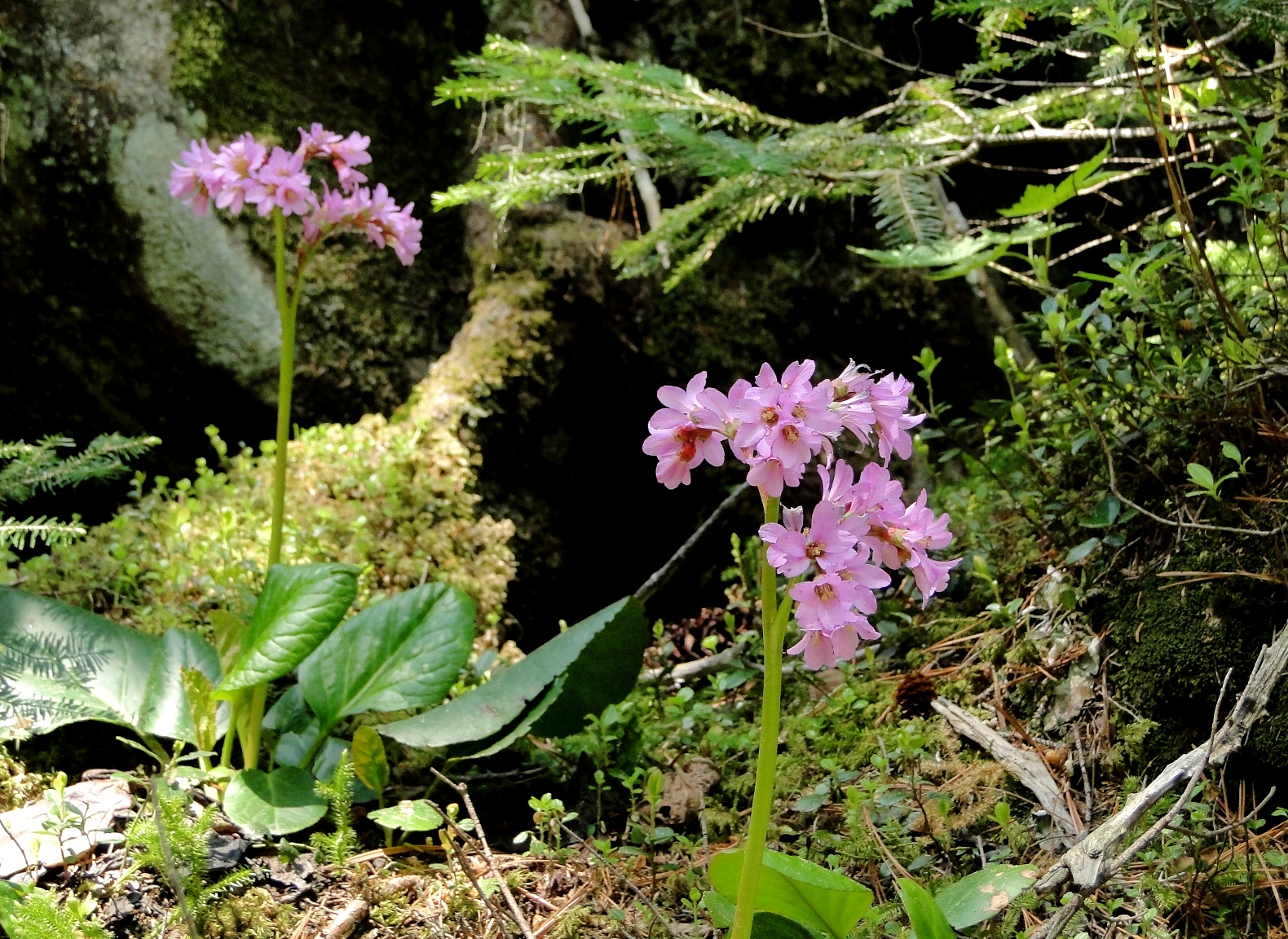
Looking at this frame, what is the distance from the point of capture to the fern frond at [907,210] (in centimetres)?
213

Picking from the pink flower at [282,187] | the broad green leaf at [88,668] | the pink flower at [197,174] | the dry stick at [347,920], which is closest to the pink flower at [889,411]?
the dry stick at [347,920]

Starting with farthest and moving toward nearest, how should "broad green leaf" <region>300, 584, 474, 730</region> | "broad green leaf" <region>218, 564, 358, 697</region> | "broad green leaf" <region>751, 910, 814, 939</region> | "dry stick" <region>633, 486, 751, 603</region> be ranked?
1. "dry stick" <region>633, 486, 751, 603</region>
2. "broad green leaf" <region>300, 584, 474, 730</region>
3. "broad green leaf" <region>218, 564, 358, 697</region>
4. "broad green leaf" <region>751, 910, 814, 939</region>

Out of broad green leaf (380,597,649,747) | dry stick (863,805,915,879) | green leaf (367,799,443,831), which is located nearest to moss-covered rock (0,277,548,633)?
broad green leaf (380,597,649,747)

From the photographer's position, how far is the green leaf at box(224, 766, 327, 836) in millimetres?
1771

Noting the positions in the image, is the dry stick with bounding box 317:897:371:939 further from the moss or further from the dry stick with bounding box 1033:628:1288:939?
the moss

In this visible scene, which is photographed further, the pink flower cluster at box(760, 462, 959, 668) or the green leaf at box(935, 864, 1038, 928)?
the green leaf at box(935, 864, 1038, 928)

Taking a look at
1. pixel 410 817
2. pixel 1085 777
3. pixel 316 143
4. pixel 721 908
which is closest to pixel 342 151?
pixel 316 143

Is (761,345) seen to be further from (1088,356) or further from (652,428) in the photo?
(652,428)

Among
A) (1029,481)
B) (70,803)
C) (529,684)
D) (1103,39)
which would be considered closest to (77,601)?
(70,803)

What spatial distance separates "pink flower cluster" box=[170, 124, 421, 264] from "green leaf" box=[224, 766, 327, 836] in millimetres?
1184

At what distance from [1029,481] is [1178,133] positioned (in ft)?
2.86

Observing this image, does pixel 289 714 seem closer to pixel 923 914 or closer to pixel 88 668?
pixel 88 668

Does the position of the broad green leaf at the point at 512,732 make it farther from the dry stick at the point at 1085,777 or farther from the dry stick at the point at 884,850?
the dry stick at the point at 1085,777

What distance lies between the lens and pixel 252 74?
12.3 feet
